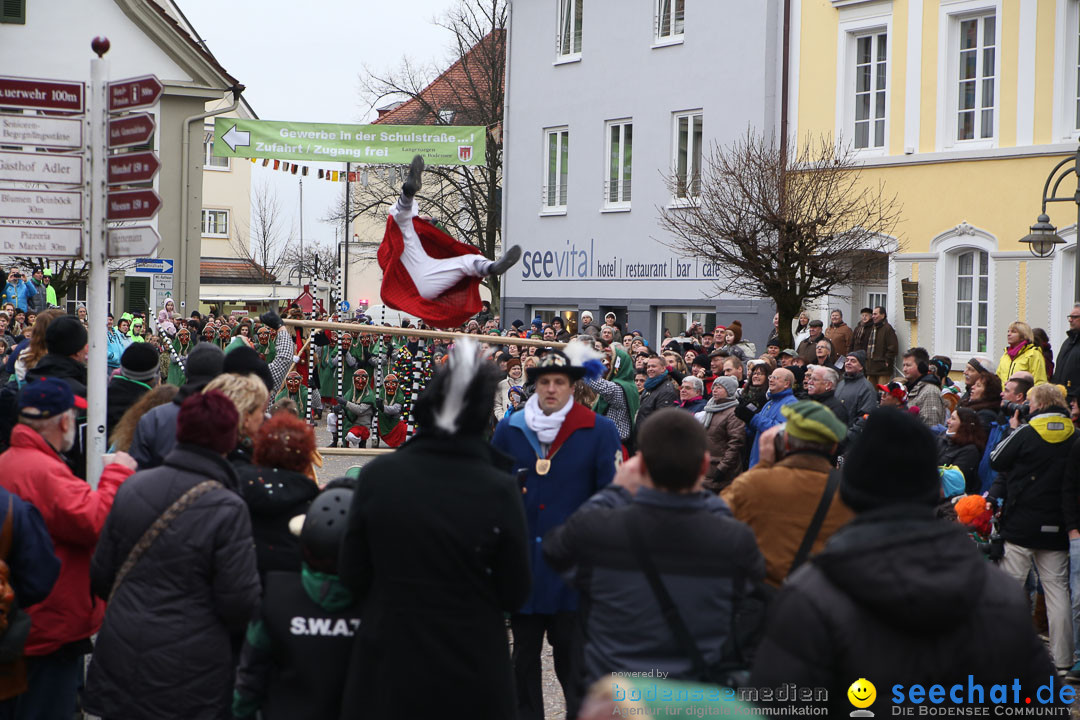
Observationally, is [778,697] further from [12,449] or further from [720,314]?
[720,314]

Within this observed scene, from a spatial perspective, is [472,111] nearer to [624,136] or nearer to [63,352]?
[624,136]

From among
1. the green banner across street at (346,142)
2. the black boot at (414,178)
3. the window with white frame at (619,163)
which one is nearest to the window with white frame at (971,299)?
the window with white frame at (619,163)

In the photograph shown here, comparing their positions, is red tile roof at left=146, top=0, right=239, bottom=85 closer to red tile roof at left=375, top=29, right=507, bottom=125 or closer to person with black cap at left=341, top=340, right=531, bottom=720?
red tile roof at left=375, top=29, right=507, bottom=125

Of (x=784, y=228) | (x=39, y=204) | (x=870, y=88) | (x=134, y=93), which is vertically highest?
(x=870, y=88)

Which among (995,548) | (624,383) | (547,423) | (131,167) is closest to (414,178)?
(131,167)

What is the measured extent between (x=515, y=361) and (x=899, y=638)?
38.1ft

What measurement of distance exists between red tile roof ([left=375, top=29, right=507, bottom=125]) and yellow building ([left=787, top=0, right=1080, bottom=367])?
21.2 metres

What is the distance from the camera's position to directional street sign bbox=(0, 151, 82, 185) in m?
6.02

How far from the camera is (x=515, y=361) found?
567 inches

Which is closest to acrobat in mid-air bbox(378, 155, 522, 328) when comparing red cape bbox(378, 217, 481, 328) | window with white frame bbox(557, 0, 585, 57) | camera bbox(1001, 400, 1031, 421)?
red cape bbox(378, 217, 481, 328)

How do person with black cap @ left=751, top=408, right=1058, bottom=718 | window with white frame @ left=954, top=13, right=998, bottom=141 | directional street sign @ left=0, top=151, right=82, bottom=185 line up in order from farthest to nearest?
window with white frame @ left=954, top=13, right=998, bottom=141 → directional street sign @ left=0, top=151, right=82, bottom=185 → person with black cap @ left=751, top=408, right=1058, bottom=718

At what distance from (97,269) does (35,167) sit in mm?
582

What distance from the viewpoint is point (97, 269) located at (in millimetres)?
6125

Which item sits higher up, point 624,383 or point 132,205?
point 132,205
